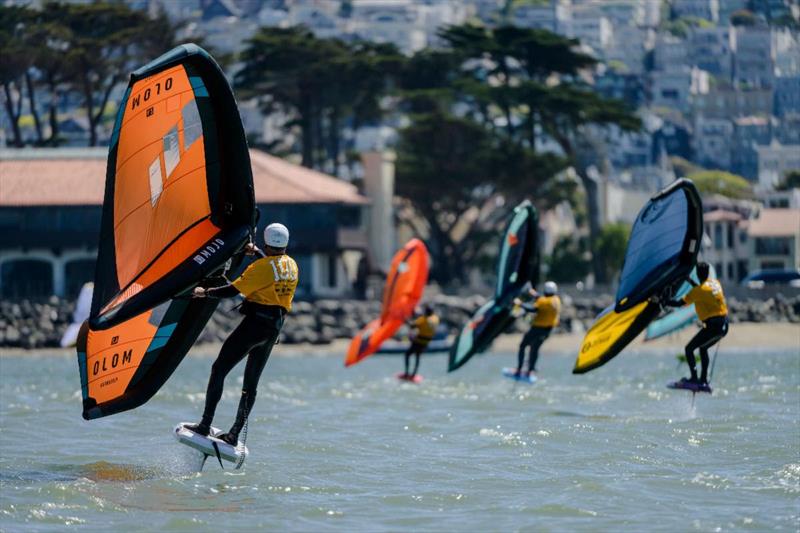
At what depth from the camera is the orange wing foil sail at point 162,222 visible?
12758 millimetres

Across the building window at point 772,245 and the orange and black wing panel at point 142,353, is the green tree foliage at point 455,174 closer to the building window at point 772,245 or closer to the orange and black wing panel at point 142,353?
the building window at point 772,245

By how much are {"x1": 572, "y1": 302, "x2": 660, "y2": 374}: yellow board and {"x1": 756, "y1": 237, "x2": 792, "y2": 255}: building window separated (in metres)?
55.8

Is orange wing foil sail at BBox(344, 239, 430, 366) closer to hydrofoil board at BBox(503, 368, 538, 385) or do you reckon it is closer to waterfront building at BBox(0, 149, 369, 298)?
hydrofoil board at BBox(503, 368, 538, 385)

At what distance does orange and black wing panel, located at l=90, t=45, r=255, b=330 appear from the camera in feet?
41.8

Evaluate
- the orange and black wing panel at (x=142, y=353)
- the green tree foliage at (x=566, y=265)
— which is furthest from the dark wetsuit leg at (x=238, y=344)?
the green tree foliage at (x=566, y=265)

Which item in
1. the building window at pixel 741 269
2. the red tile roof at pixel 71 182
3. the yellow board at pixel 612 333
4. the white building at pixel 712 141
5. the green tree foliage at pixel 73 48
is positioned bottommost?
the white building at pixel 712 141

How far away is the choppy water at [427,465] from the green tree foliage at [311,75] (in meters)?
46.8

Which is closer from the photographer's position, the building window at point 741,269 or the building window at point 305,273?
the building window at point 305,273

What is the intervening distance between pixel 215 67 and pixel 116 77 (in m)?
55.4

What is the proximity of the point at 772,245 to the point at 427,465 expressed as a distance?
61919mm

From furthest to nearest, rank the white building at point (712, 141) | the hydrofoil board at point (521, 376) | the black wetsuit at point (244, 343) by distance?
the white building at point (712, 141) → the hydrofoil board at point (521, 376) → the black wetsuit at point (244, 343)

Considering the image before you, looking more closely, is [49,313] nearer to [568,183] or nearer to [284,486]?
[568,183]

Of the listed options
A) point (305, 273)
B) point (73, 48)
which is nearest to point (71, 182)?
point (305, 273)

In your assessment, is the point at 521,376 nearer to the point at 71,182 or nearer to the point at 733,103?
the point at 71,182
